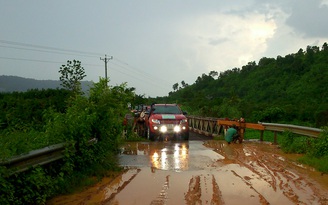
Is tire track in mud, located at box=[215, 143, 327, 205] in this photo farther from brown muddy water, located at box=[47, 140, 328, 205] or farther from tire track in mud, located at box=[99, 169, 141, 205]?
tire track in mud, located at box=[99, 169, 141, 205]

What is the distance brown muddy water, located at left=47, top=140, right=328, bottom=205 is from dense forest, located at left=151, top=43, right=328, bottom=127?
1051 inches

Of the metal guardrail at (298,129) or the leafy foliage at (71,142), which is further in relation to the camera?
the metal guardrail at (298,129)

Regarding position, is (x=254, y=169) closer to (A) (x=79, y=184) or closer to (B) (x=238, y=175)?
(B) (x=238, y=175)

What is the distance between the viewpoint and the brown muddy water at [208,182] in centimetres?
648

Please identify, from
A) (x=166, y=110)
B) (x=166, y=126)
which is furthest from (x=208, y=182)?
(x=166, y=110)

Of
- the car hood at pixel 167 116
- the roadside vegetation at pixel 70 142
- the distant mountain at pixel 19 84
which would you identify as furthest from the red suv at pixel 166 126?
the distant mountain at pixel 19 84

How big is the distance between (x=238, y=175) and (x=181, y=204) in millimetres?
2776

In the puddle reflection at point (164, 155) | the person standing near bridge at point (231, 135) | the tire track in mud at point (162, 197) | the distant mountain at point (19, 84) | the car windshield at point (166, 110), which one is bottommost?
the tire track in mud at point (162, 197)

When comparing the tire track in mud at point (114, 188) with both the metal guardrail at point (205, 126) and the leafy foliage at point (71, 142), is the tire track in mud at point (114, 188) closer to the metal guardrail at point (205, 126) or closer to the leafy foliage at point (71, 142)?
the leafy foliage at point (71, 142)

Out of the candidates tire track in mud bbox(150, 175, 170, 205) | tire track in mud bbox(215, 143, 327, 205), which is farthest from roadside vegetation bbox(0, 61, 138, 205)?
tire track in mud bbox(215, 143, 327, 205)

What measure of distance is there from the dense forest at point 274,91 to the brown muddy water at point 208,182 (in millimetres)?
26704

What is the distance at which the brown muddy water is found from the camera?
6477 millimetres

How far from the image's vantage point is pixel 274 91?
69.3 meters

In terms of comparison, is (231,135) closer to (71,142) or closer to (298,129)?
(298,129)
